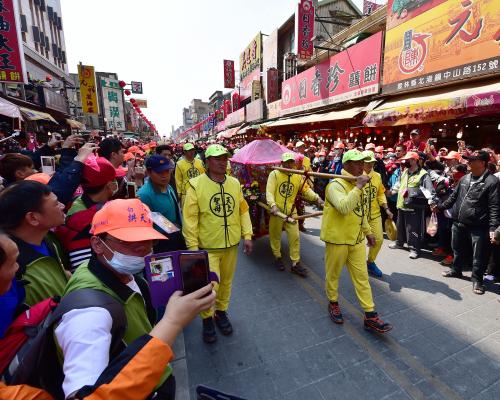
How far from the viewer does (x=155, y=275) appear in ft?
4.40

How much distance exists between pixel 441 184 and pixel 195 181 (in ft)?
14.9

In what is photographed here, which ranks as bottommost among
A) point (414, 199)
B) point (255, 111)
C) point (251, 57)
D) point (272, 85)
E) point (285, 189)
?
point (414, 199)

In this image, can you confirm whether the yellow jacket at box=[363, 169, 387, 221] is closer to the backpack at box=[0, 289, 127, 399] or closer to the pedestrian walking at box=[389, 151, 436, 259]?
the pedestrian walking at box=[389, 151, 436, 259]

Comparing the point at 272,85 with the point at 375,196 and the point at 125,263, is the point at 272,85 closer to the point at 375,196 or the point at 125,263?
the point at 375,196

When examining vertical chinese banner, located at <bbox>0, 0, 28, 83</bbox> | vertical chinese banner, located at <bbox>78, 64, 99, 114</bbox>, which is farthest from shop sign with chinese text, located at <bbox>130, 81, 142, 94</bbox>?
vertical chinese banner, located at <bbox>0, 0, 28, 83</bbox>

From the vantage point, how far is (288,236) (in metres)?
5.02

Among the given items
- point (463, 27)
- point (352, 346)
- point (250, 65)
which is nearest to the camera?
point (352, 346)

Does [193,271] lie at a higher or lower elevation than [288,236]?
higher

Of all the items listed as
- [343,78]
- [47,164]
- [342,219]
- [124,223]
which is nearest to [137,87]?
[343,78]

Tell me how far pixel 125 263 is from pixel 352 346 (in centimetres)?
275

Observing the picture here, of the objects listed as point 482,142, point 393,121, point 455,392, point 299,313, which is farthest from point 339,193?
point 482,142

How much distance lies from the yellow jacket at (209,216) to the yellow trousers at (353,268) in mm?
1230

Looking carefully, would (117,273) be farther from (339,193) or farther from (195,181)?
(339,193)

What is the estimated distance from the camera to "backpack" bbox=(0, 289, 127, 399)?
1.09 meters
